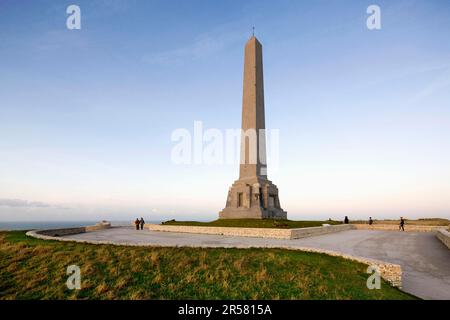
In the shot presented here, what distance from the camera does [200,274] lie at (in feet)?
39.5

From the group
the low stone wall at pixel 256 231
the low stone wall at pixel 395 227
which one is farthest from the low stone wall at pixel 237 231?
the low stone wall at pixel 395 227

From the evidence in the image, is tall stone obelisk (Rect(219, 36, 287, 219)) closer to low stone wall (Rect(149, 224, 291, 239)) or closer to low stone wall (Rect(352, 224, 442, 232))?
low stone wall (Rect(149, 224, 291, 239))

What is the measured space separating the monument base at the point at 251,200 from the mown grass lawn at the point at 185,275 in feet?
68.6

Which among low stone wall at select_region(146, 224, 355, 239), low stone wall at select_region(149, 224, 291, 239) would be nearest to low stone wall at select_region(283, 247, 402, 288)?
low stone wall at select_region(146, 224, 355, 239)

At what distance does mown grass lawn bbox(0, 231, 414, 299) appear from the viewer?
1036cm

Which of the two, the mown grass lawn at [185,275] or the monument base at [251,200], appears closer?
the mown grass lawn at [185,275]

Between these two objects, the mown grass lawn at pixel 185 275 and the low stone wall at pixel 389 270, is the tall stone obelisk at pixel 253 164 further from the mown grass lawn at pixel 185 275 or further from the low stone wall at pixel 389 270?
the low stone wall at pixel 389 270

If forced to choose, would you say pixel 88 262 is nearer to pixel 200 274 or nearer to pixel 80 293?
pixel 80 293

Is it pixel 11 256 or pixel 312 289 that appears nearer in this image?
pixel 312 289

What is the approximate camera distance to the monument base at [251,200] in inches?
1436
